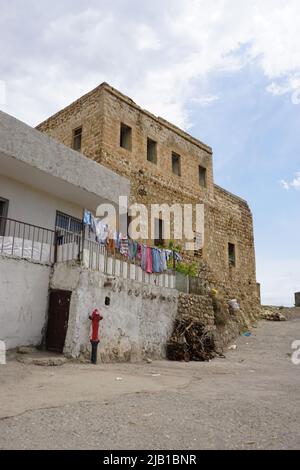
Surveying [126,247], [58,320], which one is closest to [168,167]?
[126,247]

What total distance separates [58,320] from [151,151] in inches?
422

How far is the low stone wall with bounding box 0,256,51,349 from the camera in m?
9.28

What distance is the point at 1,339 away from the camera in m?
9.09

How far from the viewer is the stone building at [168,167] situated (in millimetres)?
16359

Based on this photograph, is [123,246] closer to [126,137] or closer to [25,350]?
[25,350]

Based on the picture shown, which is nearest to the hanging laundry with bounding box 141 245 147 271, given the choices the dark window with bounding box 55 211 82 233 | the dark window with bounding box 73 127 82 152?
the dark window with bounding box 55 211 82 233

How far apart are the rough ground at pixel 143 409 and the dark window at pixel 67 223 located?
17.4 feet

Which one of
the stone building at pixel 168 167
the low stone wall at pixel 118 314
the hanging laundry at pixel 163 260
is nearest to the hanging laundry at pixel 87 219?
the low stone wall at pixel 118 314

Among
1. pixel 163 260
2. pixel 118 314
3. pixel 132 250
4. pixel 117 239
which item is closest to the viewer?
pixel 118 314

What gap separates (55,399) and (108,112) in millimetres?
13010

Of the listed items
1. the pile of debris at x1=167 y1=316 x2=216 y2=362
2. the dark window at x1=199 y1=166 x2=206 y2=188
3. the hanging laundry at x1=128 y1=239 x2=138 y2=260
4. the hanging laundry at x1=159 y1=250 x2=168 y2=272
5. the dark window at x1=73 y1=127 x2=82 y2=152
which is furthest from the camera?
the dark window at x1=199 y1=166 x2=206 y2=188

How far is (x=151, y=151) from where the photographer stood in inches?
730

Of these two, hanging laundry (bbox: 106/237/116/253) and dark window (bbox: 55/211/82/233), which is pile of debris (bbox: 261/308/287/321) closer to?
hanging laundry (bbox: 106/237/116/253)

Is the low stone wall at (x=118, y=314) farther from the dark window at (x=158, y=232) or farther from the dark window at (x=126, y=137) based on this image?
the dark window at (x=126, y=137)
